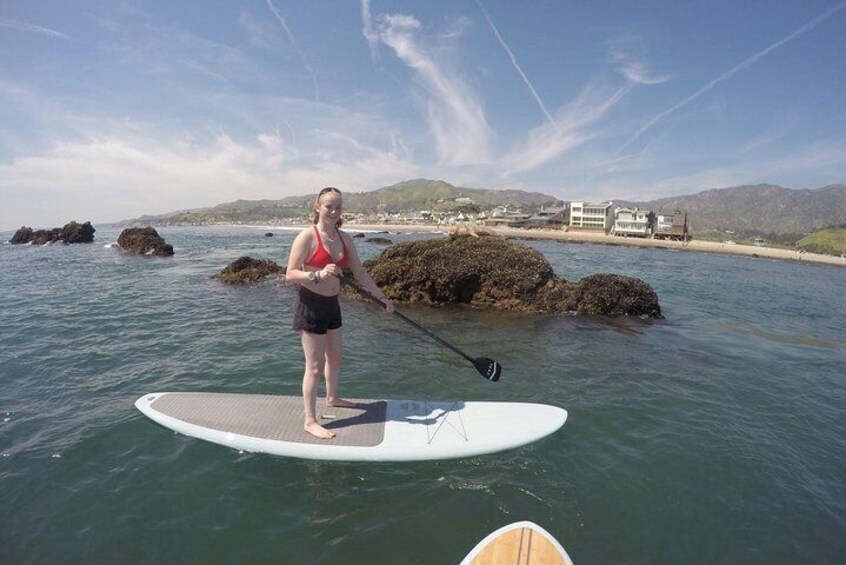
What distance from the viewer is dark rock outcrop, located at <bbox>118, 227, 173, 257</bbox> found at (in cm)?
3916

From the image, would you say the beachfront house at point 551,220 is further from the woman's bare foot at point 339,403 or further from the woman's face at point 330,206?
the woman's face at point 330,206

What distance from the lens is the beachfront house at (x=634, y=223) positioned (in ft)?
312

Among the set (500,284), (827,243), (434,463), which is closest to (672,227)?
(827,243)

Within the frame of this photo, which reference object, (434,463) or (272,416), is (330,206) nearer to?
(272,416)

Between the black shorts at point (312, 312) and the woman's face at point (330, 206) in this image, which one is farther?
the black shorts at point (312, 312)

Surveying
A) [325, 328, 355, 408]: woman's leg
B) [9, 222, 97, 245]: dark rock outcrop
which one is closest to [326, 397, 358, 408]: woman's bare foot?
[325, 328, 355, 408]: woman's leg

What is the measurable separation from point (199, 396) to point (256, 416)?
1507mm

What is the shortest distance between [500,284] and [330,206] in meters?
12.3

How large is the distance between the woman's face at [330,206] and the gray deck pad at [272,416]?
3.18 metres

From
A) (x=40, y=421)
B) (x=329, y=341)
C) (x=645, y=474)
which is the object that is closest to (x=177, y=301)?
(x=40, y=421)

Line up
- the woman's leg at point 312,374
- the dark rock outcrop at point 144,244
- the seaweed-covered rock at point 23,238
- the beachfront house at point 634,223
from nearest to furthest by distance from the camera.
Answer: the woman's leg at point 312,374 → the dark rock outcrop at point 144,244 → the seaweed-covered rock at point 23,238 → the beachfront house at point 634,223

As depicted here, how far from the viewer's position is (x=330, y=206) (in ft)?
Answer: 18.1

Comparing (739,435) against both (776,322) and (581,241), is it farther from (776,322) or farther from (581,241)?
(581,241)

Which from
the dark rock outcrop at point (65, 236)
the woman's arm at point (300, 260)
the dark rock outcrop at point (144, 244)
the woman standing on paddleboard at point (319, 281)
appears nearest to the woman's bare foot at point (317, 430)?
the woman standing on paddleboard at point (319, 281)
